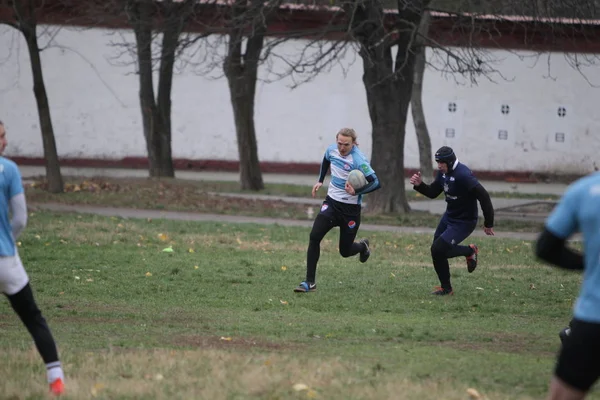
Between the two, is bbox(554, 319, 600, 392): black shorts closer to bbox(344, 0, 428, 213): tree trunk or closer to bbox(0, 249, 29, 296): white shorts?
bbox(0, 249, 29, 296): white shorts

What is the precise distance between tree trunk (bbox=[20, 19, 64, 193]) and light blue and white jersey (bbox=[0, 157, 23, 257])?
1679 cm

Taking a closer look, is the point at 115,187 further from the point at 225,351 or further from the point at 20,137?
the point at 225,351

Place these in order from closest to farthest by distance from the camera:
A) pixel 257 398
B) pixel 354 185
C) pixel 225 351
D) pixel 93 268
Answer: pixel 257 398
pixel 225 351
pixel 354 185
pixel 93 268

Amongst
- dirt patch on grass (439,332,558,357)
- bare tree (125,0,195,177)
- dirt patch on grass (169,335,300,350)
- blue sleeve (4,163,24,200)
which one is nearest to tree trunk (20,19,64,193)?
bare tree (125,0,195,177)

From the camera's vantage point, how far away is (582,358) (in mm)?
4551

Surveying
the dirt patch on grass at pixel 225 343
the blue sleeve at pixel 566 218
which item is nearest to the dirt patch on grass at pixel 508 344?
the dirt patch on grass at pixel 225 343

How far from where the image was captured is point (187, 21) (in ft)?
77.3

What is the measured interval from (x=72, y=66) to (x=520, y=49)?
1622cm

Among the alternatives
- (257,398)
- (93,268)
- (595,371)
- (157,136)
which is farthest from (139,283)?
(157,136)

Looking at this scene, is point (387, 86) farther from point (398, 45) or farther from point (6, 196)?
point (6, 196)

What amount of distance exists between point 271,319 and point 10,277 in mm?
3916

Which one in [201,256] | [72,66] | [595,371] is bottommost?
[201,256]

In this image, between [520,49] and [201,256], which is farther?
[520,49]

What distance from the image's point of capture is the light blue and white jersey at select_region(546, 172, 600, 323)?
4547 millimetres
